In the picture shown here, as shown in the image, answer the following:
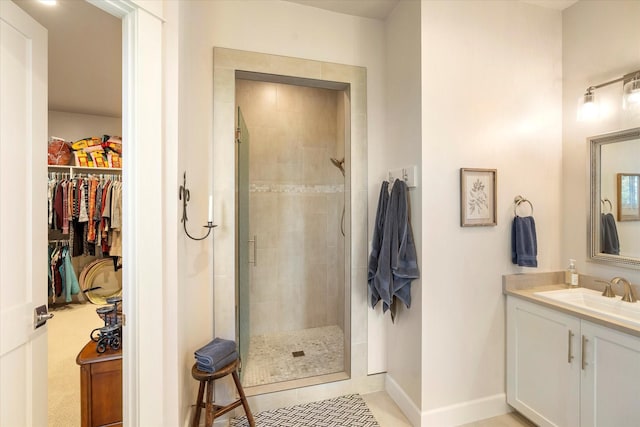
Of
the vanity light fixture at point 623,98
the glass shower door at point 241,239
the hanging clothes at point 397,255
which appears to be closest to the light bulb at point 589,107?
the vanity light fixture at point 623,98

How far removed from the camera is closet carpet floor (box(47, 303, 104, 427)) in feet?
6.56

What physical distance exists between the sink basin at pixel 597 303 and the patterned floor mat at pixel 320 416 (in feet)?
4.71

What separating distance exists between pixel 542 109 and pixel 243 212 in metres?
2.37

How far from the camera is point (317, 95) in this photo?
11.2 feet

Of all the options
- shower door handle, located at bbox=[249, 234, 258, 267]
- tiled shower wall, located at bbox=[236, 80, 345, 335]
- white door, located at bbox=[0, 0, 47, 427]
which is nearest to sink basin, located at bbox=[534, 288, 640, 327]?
tiled shower wall, located at bbox=[236, 80, 345, 335]

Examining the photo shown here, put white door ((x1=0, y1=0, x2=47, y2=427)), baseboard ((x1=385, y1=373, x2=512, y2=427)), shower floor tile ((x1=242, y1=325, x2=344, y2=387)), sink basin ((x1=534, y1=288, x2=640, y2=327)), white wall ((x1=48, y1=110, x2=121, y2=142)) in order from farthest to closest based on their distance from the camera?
white wall ((x1=48, y1=110, x2=121, y2=142)) → shower floor tile ((x1=242, y1=325, x2=344, y2=387)) → baseboard ((x1=385, y1=373, x2=512, y2=427)) → sink basin ((x1=534, y1=288, x2=640, y2=327)) → white door ((x1=0, y1=0, x2=47, y2=427))

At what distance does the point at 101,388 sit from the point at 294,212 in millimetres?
2218

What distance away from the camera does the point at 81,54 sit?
8.66ft

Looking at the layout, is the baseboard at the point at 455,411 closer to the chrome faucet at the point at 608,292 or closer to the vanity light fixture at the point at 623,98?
the chrome faucet at the point at 608,292

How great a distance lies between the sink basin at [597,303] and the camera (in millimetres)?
1533

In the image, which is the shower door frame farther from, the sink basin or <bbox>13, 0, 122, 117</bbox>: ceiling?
the sink basin

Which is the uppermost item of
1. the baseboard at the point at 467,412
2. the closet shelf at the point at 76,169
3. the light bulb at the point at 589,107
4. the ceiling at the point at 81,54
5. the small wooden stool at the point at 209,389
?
the ceiling at the point at 81,54

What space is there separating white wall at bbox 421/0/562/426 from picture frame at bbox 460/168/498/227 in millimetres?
47

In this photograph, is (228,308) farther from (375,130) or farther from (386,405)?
(375,130)
